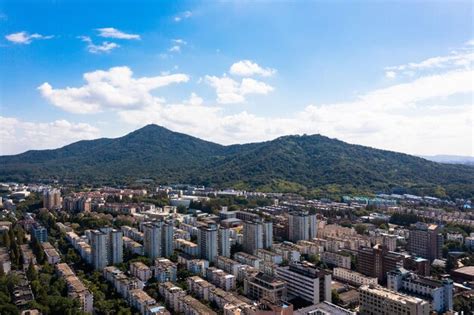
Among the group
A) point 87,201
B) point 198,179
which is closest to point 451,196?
point 198,179

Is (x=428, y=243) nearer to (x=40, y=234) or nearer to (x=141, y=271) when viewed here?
(x=141, y=271)

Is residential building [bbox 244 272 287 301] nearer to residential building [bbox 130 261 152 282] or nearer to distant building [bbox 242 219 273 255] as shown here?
residential building [bbox 130 261 152 282]

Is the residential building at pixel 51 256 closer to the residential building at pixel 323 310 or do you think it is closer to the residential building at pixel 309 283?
the residential building at pixel 309 283

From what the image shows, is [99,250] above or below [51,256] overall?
above

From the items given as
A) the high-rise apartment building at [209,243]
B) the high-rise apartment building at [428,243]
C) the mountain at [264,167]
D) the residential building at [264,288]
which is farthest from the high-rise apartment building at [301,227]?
the mountain at [264,167]

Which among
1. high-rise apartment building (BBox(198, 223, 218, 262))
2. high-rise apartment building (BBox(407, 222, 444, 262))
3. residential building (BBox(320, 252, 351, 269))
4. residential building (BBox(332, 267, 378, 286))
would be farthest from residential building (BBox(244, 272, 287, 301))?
high-rise apartment building (BBox(407, 222, 444, 262))

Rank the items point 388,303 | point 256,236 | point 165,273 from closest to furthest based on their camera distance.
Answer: point 388,303 → point 165,273 → point 256,236

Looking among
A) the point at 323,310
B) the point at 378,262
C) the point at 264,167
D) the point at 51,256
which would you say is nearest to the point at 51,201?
the point at 51,256

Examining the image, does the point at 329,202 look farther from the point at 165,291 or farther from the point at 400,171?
the point at 165,291
